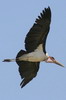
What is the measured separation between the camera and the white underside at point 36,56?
35969mm

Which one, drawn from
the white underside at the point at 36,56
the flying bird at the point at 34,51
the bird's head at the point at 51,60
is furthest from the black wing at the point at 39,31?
the bird's head at the point at 51,60

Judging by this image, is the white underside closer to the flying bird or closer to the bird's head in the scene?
the flying bird

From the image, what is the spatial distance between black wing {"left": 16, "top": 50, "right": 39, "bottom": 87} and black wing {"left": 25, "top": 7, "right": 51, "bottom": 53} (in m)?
0.83

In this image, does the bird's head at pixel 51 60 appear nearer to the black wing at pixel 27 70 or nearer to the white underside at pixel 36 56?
the white underside at pixel 36 56

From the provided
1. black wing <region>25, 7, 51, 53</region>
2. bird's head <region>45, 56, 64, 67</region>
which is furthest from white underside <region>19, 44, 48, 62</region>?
bird's head <region>45, 56, 64, 67</region>

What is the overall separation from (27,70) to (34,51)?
1.09m

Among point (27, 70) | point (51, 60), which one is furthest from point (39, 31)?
point (27, 70)

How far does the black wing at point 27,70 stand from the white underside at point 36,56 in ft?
1.50

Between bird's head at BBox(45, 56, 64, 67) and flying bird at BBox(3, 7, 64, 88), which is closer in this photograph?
flying bird at BBox(3, 7, 64, 88)

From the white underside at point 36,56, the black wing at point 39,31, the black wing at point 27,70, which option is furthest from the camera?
the black wing at point 27,70

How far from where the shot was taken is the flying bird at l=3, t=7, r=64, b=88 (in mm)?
35344

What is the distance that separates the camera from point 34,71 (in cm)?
3709

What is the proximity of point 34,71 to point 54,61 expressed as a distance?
910 mm

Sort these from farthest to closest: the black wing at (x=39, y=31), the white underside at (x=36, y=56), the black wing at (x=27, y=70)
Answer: the black wing at (x=27, y=70) < the white underside at (x=36, y=56) < the black wing at (x=39, y=31)
